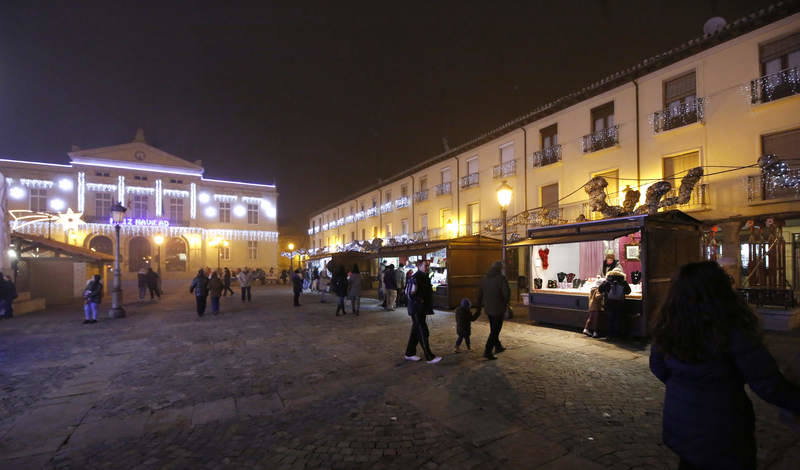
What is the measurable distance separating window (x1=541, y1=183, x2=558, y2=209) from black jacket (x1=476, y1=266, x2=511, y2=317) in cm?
1174

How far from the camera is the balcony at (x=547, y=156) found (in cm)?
1786

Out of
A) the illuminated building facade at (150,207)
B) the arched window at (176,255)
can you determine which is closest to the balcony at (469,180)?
the illuminated building facade at (150,207)

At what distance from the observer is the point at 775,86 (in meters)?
11.5

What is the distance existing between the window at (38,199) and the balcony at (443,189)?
36775 mm

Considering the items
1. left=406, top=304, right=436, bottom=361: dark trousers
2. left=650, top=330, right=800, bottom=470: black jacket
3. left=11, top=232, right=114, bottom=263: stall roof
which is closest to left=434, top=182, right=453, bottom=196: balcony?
left=406, top=304, right=436, bottom=361: dark trousers

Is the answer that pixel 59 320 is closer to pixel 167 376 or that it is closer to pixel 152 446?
pixel 167 376

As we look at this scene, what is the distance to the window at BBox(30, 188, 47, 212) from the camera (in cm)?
3612

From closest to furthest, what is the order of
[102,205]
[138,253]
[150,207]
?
[102,205] → [138,253] → [150,207]

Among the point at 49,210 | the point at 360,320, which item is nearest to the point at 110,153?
the point at 49,210

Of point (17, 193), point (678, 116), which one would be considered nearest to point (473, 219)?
point (678, 116)

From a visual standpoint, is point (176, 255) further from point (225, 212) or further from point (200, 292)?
point (200, 292)

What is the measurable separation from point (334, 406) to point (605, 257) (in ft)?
28.6

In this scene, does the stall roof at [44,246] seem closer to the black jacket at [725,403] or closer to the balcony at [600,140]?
the black jacket at [725,403]

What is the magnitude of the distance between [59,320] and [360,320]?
32.6ft
